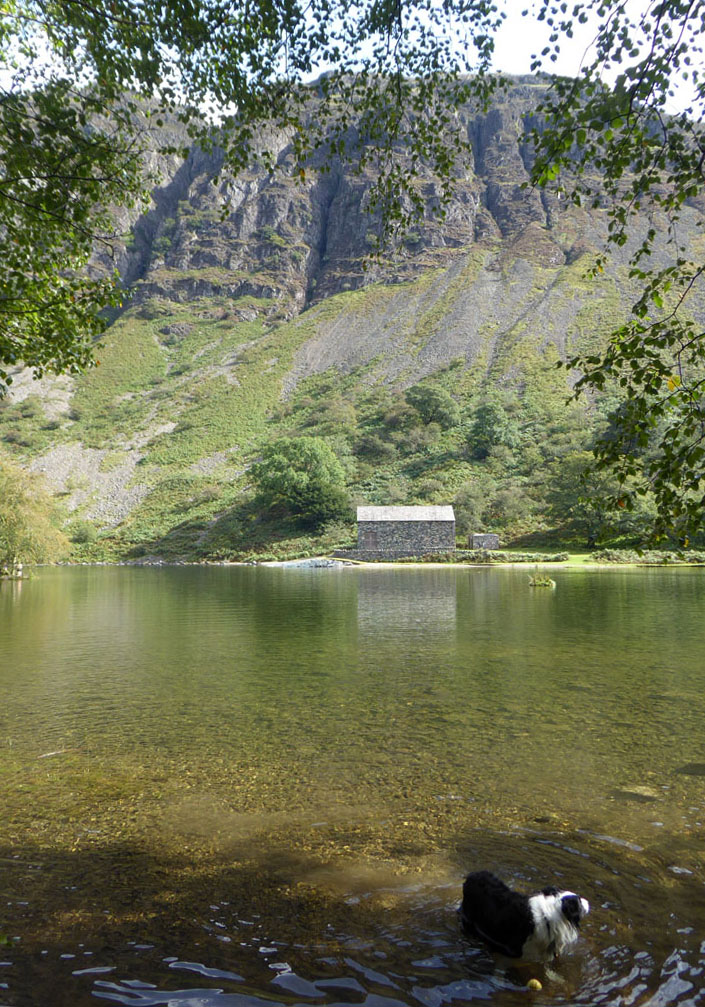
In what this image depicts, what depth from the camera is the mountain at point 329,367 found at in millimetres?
83938

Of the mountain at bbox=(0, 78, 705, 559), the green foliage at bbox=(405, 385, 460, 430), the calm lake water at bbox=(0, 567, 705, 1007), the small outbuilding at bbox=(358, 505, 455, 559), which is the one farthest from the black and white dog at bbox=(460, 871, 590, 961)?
the green foliage at bbox=(405, 385, 460, 430)

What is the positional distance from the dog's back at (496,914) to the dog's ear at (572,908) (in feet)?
0.86

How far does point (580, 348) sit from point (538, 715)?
101 metres

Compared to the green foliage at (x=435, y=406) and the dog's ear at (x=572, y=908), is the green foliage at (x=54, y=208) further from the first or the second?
the green foliage at (x=435, y=406)

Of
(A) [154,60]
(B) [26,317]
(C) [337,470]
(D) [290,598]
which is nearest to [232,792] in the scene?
(B) [26,317]

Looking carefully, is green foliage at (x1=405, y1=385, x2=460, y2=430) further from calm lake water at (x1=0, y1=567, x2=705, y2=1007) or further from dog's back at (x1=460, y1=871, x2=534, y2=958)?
dog's back at (x1=460, y1=871, x2=534, y2=958)

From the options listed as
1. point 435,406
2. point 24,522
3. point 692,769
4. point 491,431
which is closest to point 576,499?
point 491,431

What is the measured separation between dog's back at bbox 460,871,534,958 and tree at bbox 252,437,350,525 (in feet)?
248

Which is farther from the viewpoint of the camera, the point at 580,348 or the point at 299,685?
the point at 580,348

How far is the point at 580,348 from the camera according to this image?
342 feet

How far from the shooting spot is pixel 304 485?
80625 millimetres

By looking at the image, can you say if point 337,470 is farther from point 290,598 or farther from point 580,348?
point 290,598

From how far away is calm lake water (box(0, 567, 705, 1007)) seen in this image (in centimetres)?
451

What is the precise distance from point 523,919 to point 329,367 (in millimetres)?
126184
